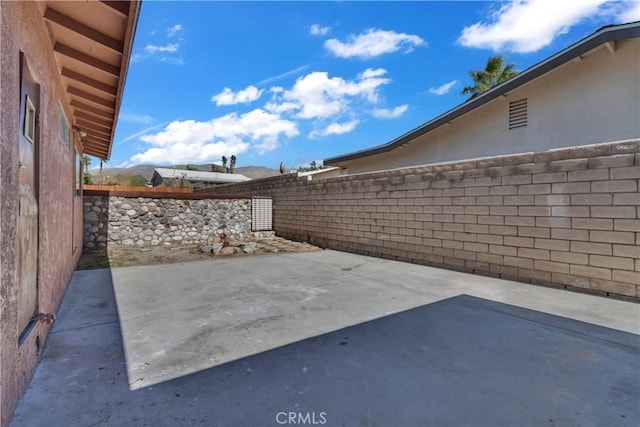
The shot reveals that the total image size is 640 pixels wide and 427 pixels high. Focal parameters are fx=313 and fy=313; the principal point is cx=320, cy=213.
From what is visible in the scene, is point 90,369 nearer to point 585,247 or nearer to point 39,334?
point 39,334

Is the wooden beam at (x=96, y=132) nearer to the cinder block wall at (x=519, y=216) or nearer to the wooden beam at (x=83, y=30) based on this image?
the wooden beam at (x=83, y=30)

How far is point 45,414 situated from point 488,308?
419cm

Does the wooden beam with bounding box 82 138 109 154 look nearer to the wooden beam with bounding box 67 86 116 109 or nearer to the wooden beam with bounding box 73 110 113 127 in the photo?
the wooden beam with bounding box 73 110 113 127

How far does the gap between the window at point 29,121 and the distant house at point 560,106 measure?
8914mm

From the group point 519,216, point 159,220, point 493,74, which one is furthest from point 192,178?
point 519,216

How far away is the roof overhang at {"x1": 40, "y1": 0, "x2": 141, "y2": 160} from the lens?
2.62 metres

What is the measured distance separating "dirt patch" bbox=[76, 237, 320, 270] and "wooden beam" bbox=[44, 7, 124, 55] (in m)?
5.00

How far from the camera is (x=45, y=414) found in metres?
1.80

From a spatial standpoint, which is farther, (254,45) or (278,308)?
(254,45)

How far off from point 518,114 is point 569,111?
3.70ft

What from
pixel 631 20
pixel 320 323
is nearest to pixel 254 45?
pixel 631 20

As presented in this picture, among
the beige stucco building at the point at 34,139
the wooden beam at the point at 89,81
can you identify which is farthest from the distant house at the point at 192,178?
the beige stucco building at the point at 34,139

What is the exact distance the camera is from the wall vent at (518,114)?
7840 mm

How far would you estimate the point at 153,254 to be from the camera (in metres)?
8.30
